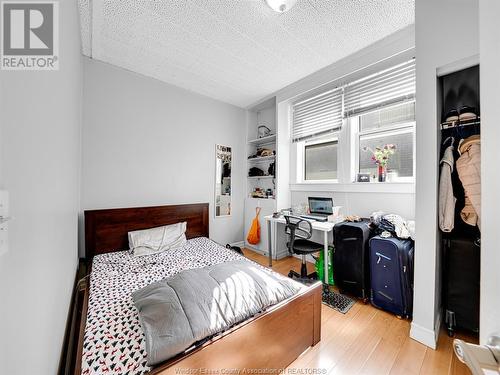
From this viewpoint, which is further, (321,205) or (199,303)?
(321,205)

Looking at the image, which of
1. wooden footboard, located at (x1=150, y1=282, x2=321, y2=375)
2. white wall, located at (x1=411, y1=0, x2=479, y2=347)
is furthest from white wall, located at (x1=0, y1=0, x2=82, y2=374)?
white wall, located at (x1=411, y1=0, x2=479, y2=347)

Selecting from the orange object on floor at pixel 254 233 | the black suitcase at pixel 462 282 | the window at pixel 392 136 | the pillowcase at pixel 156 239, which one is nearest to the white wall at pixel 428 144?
the black suitcase at pixel 462 282

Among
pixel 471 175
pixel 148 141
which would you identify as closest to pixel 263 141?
pixel 148 141

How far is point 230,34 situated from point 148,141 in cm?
169

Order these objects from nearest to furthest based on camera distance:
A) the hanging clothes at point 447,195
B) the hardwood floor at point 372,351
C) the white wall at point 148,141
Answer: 1. the hardwood floor at point 372,351
2. the hanging clothes at point 447,195
3. the white wall at point 148,141

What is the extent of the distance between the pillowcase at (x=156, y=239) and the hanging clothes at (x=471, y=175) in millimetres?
2781

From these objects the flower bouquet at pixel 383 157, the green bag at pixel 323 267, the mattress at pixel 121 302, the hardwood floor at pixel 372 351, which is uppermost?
the flower bouquet at pixel 383 157

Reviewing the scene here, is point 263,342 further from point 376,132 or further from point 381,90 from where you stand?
point 381,90

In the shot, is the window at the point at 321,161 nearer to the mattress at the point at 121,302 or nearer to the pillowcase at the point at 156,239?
the mattress at the point at 121,302

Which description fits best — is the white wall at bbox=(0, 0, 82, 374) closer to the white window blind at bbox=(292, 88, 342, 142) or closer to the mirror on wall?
the mirror on wall

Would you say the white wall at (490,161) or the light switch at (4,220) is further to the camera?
the white wall at (490,161)

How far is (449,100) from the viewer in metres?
1.58

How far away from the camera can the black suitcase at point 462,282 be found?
1.47m

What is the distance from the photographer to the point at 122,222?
249 centimetres
